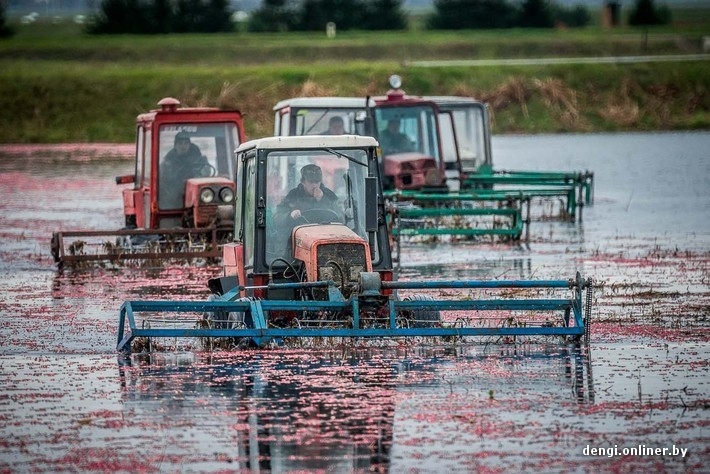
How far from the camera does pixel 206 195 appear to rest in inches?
838

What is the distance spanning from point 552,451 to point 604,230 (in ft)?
55.0

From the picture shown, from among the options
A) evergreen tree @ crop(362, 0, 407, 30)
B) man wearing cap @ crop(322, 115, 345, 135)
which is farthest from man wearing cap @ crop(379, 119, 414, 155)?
evergreen tree @ crop(362, 0, 407, 30)

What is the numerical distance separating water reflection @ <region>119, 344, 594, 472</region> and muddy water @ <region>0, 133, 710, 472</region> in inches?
0.9

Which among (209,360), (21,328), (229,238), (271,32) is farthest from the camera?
(271,32)

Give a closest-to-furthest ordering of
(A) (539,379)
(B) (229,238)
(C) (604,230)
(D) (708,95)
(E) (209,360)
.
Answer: (A) (539,379) < (E) (209,360) < (B) (229,238) < (C) (604,230) < (D) (708,95)

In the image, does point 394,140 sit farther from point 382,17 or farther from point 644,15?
point 644,15

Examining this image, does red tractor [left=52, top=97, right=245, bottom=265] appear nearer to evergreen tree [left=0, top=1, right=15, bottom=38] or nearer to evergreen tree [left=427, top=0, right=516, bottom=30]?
evergreen tree [left=0, top=1, right=15, bottom=38]

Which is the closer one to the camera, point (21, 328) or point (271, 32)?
point (21, 328)

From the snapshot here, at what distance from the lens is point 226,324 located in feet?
45.0

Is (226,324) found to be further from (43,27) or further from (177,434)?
(43,27)

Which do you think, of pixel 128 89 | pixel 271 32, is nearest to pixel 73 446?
pixel 128 89

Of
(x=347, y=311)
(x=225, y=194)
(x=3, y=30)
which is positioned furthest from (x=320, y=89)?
(x=347, y=311)

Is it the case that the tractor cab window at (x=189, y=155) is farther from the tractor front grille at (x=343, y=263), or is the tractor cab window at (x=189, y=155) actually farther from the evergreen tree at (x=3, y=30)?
the evergreen tree at (x=3, y=30)

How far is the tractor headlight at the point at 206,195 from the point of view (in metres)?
21.2
